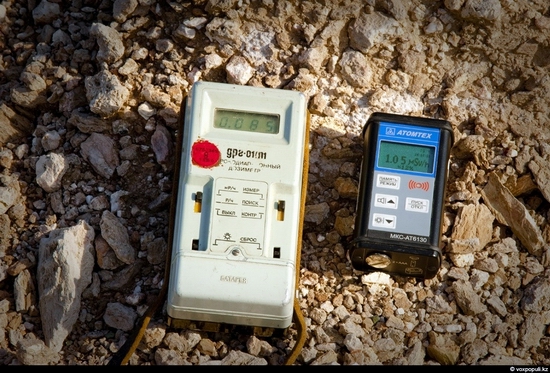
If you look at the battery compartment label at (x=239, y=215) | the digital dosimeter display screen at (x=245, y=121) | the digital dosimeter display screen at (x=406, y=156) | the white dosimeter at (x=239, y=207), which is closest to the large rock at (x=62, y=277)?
the white dosimeter at (x=239, y=207)

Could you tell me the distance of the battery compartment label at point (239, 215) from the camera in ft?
11.2

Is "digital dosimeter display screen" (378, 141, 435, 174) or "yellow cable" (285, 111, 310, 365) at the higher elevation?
"digital dosimeter display screen" (378, 141, 435, 174)

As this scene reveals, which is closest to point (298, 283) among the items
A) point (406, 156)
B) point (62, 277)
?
point (406, 156)

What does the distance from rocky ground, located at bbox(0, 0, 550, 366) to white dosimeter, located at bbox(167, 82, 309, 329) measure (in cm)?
22

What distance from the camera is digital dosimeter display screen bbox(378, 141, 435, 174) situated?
3.60 meters

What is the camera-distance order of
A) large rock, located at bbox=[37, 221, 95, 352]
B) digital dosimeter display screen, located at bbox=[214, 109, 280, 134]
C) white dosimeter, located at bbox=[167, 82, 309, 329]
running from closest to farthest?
white dosimeter, located at bbox=[167, 82, 309, 329] < large rock, located at bbox=[37, 221, 95, 352] < digital dosimeter display screen, located at bbox=[214, 109, 280, 134]

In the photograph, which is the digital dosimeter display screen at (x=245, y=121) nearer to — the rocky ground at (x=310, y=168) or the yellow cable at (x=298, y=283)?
the yellow cable at (x=298, y=283)

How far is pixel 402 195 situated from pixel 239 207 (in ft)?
2.37

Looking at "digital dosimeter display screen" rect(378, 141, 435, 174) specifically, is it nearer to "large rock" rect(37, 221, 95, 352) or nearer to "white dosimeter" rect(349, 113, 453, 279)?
"white dosimeter" rect(349, 113, 453, 279)

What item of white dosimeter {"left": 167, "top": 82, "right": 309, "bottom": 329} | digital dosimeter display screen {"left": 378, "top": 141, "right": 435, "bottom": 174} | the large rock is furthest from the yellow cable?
the large rock

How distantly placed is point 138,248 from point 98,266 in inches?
7.5

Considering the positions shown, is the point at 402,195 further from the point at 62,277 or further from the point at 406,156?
the point at 62,277

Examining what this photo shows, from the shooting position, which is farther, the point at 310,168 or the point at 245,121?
the point at 310,168

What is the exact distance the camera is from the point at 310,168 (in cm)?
381
